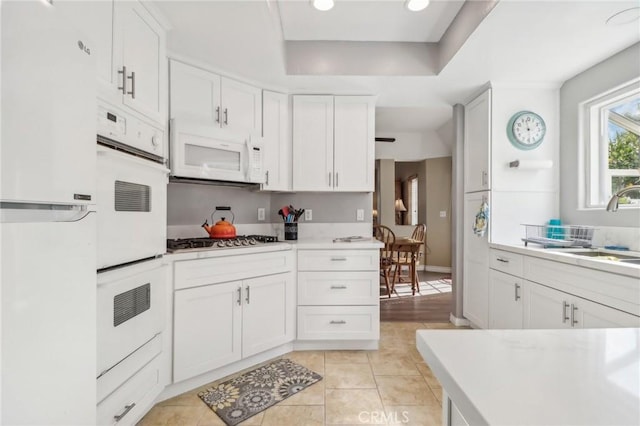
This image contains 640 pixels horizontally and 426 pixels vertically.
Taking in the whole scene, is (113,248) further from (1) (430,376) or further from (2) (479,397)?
(1) (430,376)

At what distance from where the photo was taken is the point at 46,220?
2.56 ft

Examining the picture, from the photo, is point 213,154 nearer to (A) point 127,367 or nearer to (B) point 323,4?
(B) point 323,4

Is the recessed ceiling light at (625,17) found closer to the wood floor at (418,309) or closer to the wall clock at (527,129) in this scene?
the wall clock at (527,129)

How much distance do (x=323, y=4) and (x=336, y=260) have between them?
1869 millimetres

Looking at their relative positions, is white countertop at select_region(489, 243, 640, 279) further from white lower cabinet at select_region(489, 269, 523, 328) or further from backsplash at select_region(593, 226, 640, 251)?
white lower cabinet at select_region(489, 269, 523, 328)

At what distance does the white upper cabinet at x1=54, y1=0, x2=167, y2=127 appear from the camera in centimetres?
127

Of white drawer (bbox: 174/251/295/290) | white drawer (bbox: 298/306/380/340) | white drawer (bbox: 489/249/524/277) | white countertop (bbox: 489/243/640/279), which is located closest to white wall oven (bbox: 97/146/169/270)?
white drawer (bbox: 174/251/295/290)

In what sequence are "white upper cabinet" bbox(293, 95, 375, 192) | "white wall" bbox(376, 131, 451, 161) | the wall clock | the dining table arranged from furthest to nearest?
"white wall" bbox(376, 131, 451, 161) → the dining table → "white upper cabinet" bbox(293, 95, 375, 192) → the wall clock

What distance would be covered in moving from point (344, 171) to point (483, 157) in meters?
1.28

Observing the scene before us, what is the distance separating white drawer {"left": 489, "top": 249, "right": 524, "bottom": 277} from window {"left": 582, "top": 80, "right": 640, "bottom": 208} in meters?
0.75

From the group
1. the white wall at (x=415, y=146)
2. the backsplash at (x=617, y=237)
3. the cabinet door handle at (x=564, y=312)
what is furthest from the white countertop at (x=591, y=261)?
the white wall at (x=415, y=146)

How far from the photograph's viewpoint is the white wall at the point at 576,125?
2.06 metres

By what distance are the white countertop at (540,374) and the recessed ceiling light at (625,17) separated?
205 cm

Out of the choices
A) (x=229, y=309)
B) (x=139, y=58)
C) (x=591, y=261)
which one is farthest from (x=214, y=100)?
(x=591, y=261)
